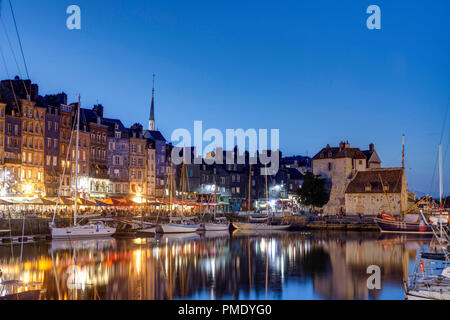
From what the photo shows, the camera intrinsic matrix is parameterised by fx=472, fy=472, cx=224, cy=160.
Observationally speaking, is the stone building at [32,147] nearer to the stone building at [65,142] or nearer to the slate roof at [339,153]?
the stone building at [65,142]

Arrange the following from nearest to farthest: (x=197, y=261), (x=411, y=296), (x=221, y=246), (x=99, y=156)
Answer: (x=411, y=296) < (x=197, y=261) < (x=221, y=246) < (x=99, y=156)

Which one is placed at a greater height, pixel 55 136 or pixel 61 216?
pixel 55 136

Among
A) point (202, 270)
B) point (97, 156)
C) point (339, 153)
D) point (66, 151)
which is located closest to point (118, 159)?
point (97, 156)

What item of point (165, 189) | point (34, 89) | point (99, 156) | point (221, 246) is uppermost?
point (34, 89)

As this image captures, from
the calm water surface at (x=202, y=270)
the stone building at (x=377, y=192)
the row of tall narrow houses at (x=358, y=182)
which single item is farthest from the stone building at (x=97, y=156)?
the stone building at (x=377, y=192)

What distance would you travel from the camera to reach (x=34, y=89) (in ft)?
203

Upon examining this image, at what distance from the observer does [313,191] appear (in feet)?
241

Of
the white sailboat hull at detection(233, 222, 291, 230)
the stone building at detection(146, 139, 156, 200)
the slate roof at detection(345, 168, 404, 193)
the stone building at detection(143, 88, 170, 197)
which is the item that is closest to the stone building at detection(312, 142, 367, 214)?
the slate roof at detection(345, 168, 404, 193)

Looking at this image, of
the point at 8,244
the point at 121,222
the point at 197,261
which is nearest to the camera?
the point at 197,261

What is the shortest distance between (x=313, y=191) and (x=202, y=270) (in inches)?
1876

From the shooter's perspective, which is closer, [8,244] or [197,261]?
[197,261]

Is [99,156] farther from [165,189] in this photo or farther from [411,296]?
[411,296]
